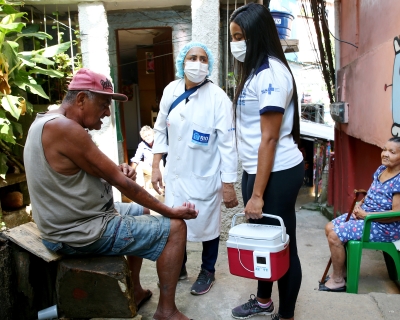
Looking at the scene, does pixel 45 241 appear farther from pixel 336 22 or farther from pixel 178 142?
pixel 336 22

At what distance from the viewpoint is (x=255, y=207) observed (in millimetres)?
2199

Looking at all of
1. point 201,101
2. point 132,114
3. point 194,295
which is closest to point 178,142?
point 201,101

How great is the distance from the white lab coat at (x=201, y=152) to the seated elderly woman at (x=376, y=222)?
1.14 m

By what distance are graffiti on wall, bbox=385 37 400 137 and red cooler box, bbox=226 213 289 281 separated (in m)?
1.89

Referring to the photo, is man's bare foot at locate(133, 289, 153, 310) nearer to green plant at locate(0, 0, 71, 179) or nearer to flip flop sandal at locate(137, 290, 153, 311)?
flip flop sandal at locate(137, 290, 153, 311)

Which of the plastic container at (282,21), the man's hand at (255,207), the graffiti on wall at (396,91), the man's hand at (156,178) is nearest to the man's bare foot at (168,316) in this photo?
the man's hand at (255,207)

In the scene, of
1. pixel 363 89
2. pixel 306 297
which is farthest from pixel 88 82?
pixel 363 89

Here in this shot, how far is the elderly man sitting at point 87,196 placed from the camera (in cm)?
208

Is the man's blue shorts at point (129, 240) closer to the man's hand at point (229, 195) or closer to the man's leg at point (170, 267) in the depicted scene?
the man's leg at point (170, 267)

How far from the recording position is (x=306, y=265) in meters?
4.11

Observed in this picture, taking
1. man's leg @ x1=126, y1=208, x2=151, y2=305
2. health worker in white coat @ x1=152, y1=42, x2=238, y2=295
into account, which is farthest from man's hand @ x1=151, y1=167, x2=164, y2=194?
man's leg @ x1=126, y1=208, x2=151, y2=305

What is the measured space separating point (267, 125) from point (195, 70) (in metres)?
1.04

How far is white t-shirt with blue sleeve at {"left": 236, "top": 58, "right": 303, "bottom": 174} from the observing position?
6.94 feet

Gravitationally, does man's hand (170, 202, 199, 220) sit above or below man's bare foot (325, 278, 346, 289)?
above
